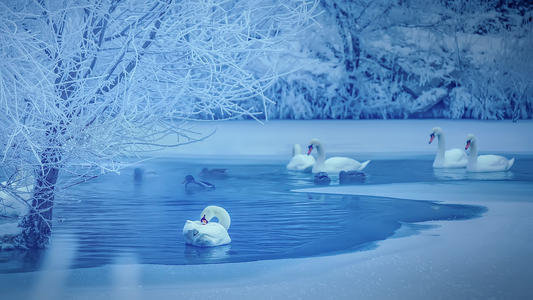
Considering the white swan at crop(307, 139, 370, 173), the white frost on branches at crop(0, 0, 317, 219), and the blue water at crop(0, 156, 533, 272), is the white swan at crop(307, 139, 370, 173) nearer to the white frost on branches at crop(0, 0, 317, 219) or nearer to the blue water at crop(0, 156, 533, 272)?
the blue water at crop(0, 156, 533, 272)

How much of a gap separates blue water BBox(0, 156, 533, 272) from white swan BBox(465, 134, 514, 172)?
0.11 meters

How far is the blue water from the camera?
445 cm

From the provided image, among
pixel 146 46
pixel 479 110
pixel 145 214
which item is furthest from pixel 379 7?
pixel 146 46

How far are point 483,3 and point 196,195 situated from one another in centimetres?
864

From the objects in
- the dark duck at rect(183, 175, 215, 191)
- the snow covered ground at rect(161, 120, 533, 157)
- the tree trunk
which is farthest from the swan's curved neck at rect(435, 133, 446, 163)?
the tree trunk

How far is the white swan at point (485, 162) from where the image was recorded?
26.5 ft

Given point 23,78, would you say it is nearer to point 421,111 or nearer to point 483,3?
point 483,3

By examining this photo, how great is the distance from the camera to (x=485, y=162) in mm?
8133

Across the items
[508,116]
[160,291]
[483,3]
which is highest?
[483,3]

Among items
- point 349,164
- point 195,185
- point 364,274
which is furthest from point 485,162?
point 364,274

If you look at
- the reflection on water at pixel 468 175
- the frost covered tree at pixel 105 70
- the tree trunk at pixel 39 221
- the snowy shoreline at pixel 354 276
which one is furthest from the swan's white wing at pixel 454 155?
the tree trunk at pixel 39 221

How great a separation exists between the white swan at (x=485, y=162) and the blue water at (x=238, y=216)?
0.35ft

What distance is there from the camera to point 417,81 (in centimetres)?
1504

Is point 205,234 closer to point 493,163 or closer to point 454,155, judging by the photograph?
point 493,163
